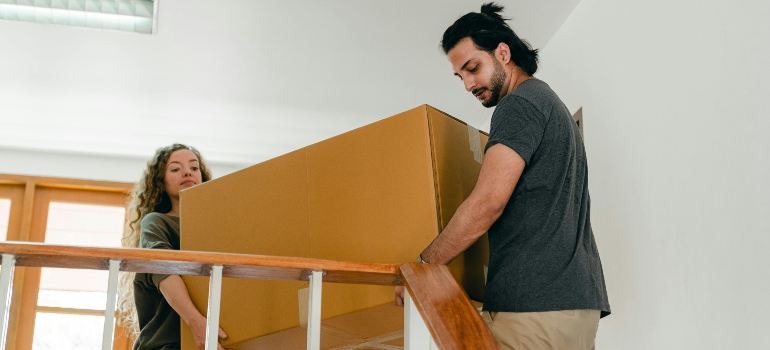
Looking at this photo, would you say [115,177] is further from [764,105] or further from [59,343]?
[764,105]

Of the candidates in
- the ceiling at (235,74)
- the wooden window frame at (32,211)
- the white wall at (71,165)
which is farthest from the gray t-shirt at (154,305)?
the white wall at (71,165)

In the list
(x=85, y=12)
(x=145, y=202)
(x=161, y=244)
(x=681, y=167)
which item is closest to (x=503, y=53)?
(x=681, y=167)

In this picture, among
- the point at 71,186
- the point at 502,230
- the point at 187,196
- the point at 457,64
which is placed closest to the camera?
the point at 502,230

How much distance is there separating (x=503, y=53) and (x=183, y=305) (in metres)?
0.99

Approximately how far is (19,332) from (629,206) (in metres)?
3.60

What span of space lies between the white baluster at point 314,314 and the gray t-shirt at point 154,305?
87cm

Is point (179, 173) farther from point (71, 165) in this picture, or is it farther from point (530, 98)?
point (71, 165)

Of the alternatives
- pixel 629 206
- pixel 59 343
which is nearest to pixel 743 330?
pixel 629 206

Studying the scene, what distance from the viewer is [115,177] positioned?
500 centimetres

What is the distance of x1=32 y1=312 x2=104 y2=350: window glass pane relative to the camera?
461 centimetres

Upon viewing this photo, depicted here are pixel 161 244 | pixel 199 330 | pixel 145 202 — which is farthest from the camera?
pixel 145 202

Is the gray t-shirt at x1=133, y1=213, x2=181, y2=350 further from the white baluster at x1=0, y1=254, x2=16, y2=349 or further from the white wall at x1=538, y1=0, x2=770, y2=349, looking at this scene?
the white wall at x1=538, y1=0, x2=770, y2=349

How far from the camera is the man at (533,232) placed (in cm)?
147

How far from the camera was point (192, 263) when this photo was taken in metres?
→ 1.28
